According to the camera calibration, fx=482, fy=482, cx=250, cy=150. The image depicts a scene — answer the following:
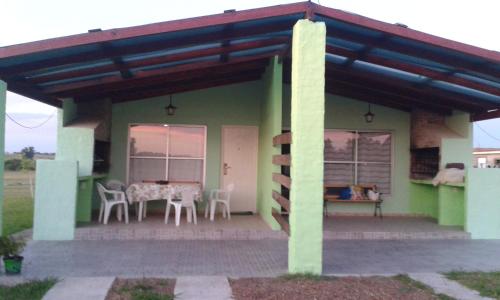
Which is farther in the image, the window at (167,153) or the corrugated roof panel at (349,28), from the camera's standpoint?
the window at (167,153)

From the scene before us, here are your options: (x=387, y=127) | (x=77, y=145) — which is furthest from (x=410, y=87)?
(x=77, y=145)

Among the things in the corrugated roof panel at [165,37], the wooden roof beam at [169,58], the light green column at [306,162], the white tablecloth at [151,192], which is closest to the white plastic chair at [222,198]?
the white tablecloth at [151,192]

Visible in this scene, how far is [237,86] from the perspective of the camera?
36.7 feet

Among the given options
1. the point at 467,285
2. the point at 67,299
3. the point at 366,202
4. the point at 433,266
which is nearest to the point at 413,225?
the point at 366,202

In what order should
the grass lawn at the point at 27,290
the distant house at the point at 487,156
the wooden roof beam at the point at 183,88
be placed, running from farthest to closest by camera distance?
1. the distant house at the point at 487,156
2. the wooden roof beam at the point at 183,88
3. the grass lawn at the point at 27,290

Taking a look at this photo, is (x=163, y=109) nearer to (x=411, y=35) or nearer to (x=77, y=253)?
(x=77, y=253)

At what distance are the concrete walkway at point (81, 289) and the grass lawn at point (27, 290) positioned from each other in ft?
0.26

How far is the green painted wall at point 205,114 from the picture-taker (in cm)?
1085

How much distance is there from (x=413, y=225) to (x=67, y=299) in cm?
708

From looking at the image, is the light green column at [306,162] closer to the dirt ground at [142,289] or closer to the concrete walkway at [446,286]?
the concrete walkway at [446,286]

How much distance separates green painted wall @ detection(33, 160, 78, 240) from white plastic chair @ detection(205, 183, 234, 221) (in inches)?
107

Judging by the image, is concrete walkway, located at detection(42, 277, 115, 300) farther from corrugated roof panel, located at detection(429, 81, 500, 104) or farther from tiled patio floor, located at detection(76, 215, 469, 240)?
corrugated roof panel, located at detection(429, 81, 500, 104)

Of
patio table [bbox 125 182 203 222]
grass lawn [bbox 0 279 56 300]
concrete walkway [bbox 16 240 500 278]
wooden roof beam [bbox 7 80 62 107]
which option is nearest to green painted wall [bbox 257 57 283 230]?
concrete walkway [bbox 16 240 500 278]

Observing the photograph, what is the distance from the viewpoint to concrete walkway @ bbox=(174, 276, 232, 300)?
4.99 meters
